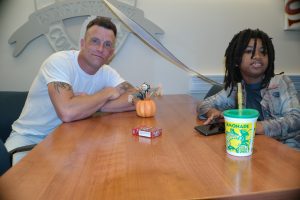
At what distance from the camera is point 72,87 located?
143 centimetres

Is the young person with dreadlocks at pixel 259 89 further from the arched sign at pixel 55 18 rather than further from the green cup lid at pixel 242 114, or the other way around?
the arched sign at pixel 55 18

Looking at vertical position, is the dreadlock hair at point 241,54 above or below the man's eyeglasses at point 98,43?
below

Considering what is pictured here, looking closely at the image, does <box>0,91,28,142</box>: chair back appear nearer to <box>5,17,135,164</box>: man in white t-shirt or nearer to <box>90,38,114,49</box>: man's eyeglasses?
<box>5,17,135,164</box>: man in white t-shirt

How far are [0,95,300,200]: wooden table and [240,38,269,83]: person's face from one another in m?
0.46

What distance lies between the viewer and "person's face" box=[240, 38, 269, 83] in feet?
4.07

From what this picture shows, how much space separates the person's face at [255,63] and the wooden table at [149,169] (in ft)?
1.50

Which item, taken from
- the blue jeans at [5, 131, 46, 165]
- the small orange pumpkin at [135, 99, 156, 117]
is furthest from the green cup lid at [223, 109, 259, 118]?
the blue jeans at [5, 131, 46, 165]

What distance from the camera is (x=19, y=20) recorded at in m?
1.99

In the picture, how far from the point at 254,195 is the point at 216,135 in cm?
42

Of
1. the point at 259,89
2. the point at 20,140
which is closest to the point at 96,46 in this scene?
the point at 20,140

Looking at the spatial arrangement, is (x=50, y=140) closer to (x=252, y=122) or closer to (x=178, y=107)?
(x=252, y=122)

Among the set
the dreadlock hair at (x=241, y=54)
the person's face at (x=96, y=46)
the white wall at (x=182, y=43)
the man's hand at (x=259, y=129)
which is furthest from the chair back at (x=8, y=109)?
the man's hand at (x=259, y=129)

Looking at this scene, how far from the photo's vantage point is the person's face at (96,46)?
57.6 inches

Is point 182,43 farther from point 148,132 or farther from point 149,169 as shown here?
point 149,169
